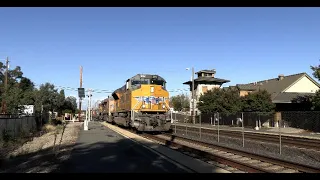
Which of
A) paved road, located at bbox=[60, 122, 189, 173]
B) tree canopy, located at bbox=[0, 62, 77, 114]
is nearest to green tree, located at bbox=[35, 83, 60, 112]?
tree canopy, located at bbox=[0, 62, 77, 114]

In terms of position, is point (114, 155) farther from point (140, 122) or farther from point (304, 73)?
point (304, 73)

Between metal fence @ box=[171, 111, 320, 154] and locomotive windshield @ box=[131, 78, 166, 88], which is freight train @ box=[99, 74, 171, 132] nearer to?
locomotive windshield @ box=[131, 78, 166, 88]

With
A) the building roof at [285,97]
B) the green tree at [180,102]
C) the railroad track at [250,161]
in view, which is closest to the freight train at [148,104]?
the railroad track at [250,161]

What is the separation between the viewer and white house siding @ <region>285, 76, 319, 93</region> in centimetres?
5628

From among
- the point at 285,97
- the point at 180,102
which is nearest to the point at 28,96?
the point at 285,97

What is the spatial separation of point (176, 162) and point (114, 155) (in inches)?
123

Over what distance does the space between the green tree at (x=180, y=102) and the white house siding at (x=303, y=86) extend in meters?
51.7

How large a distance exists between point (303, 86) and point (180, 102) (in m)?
60.5

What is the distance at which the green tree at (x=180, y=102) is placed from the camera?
111 m

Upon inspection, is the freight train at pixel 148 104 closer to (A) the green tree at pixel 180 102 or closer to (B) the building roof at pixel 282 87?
(B) the building roof at pixel 282 87

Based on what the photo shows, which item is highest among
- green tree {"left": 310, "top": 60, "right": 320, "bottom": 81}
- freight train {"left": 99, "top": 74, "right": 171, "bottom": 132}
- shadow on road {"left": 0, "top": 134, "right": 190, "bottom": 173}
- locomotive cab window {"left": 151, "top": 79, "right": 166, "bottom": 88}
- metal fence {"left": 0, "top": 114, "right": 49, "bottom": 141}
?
green tree {"left": 310, "top": 60, "right": 320, "bottom": 81}

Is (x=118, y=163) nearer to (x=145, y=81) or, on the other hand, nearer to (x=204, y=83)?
(x=145, y=81)

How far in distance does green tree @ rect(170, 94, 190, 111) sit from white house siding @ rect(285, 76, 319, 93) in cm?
5175

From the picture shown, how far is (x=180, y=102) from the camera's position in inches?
4545
